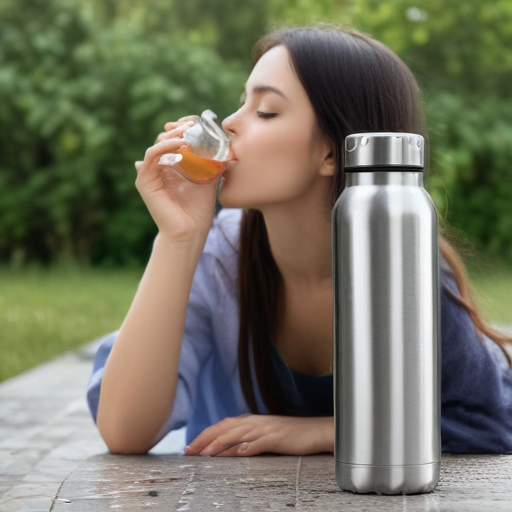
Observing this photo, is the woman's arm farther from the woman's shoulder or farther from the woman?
the woman's shoulder

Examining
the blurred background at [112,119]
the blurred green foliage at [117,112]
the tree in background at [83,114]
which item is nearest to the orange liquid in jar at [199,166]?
the blurred background at [112,119]

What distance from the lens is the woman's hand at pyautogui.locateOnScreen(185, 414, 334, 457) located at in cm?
202

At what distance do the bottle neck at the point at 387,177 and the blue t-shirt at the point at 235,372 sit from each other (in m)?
0.60

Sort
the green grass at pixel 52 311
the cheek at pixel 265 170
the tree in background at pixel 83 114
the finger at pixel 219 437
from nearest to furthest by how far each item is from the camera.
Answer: the cheek at pixel 265 170, the finger at pixel 219 437, the green grass at pixel 52 311, the tree in background at pixel 83 114

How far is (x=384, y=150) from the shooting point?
4.82 feet

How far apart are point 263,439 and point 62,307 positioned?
576cm

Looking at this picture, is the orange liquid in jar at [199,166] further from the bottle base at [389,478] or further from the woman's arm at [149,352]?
the bottle base at [389,478]

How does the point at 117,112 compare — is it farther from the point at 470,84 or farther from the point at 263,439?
the point at 263,439

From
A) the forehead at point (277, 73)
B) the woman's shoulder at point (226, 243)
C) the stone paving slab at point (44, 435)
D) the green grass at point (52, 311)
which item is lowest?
the stone paving slab at point (44, 435)

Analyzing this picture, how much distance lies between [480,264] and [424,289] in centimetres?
98

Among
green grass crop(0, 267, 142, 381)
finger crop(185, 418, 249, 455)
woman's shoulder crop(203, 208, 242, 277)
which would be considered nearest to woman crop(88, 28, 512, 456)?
finger crop(185, 418, 249, 455)

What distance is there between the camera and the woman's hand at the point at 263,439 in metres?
2.02

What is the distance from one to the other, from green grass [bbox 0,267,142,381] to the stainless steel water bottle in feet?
11.0

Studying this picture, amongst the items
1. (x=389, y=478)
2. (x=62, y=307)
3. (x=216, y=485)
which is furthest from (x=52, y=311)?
(x=389, y=478)
